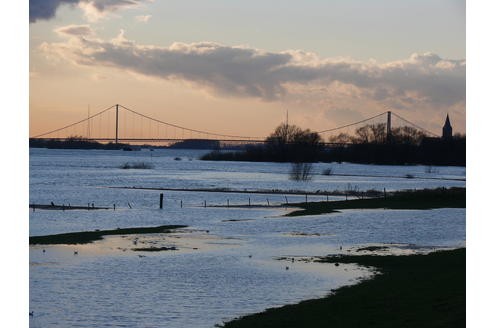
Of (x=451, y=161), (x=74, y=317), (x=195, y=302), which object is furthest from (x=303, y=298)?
(x=451, y=161)

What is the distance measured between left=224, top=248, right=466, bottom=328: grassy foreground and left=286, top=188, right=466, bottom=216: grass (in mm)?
26100

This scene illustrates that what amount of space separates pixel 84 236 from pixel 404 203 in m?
28.6

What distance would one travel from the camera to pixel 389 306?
1708 centimetres

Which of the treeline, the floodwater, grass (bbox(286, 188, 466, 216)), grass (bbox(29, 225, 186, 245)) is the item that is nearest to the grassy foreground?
the floodwater

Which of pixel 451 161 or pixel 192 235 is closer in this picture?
pixel 192 235

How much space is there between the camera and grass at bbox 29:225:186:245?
3119 cm

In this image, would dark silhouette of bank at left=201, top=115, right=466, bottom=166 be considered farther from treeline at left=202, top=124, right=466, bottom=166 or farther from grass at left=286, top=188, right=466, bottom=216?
grass at left=286, top=188, right=466, bottom=216

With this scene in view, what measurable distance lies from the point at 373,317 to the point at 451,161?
561 feet

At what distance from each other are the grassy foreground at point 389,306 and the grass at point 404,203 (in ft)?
85.6

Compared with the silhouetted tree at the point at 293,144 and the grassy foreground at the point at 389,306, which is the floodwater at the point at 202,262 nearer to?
the grassy foreground at the point at 389,306

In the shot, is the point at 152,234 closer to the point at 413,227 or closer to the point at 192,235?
the point at 192,235

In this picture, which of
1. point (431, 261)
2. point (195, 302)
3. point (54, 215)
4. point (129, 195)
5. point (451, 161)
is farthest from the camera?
point (451, 161)

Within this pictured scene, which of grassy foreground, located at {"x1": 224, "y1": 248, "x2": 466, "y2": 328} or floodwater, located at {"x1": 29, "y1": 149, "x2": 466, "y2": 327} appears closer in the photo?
grassy foreground, located at {"x1": 224, "y1": 248, "x2": 466, "y2": 328}
